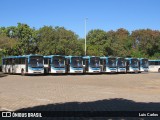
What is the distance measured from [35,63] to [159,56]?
57272 millimetres

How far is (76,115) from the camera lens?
11.2 m

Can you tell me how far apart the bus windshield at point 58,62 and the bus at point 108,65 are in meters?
7.70

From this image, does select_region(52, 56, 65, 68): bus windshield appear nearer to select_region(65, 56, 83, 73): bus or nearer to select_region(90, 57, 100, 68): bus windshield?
select_region(65, 56, 83, 73): bus

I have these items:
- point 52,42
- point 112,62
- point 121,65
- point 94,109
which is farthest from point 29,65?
Answer: point 94,109

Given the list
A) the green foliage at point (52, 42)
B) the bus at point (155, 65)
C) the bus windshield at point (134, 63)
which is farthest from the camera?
the bus at point (155, 65)

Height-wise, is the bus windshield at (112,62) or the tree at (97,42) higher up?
the tree at (97,42)

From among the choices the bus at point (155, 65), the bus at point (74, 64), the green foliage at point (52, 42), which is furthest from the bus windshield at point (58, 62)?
the bus at point (155, 65)

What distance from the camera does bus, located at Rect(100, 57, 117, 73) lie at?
53344 mm

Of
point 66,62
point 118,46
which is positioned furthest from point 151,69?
point 66,62

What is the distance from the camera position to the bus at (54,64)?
46531 mm

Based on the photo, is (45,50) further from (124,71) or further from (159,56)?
(159,56)

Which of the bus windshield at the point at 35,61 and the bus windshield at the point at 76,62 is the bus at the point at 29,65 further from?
the bus windshield at the point at 76,62

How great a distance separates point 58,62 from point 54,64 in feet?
1.89

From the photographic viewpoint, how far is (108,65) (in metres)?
53.8
